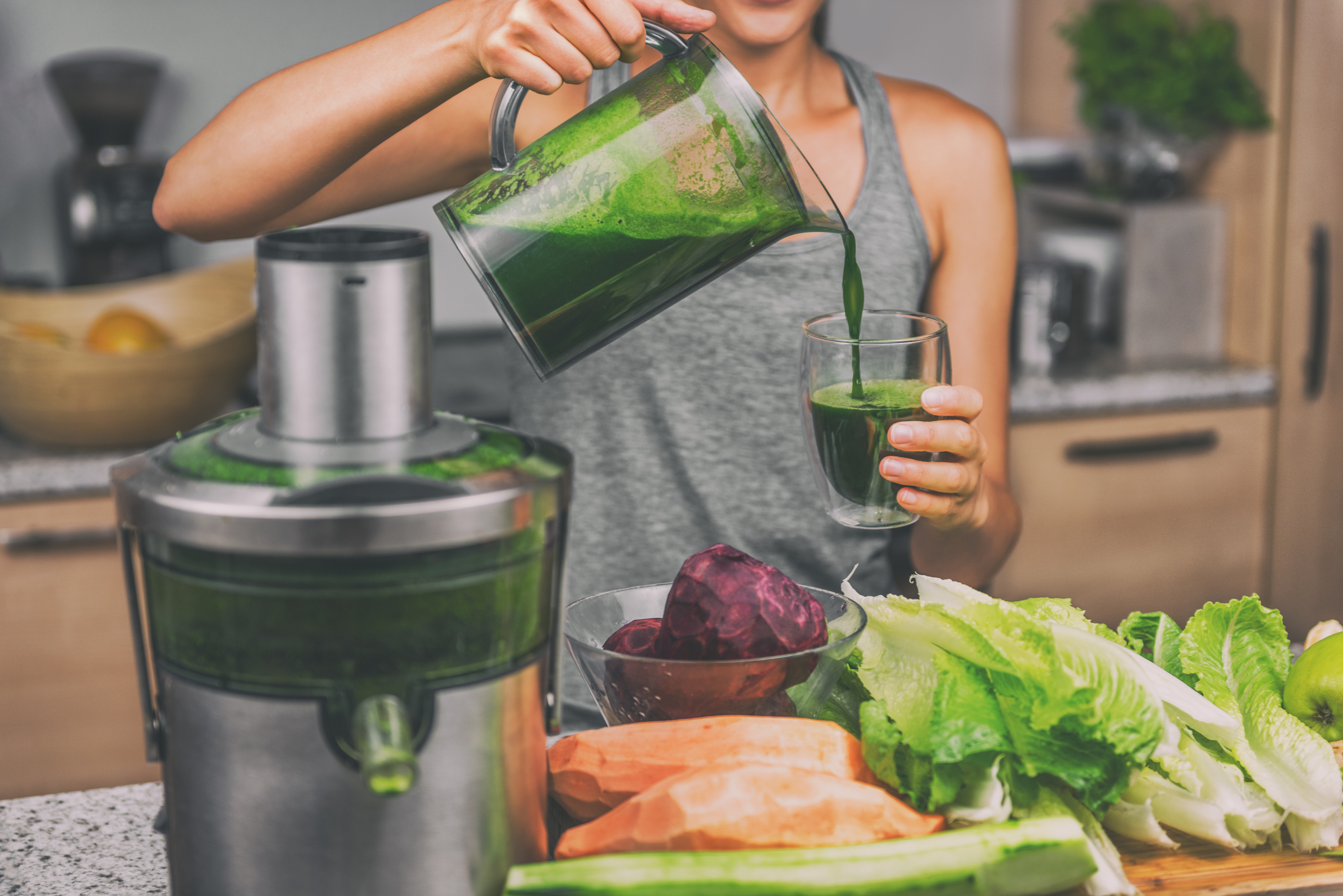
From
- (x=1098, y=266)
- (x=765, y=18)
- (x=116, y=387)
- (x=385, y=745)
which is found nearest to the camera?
(x=385, y=745)

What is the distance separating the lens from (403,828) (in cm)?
59

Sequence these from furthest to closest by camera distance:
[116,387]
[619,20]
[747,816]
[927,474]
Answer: [116,387] → [927,474] → [619,20] → [747,816]

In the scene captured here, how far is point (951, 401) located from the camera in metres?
0.85

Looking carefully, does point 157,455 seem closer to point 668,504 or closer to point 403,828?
point 403,828

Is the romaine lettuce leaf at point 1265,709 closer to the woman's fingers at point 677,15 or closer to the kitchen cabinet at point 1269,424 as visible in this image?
the woman's fingers at point 677,15

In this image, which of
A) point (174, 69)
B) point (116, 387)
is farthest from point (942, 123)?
point (174, 69)

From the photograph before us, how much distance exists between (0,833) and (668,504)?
0.75m

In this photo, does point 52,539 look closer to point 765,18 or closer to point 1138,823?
point 765,18

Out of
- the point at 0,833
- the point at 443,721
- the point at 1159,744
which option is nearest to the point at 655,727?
the point at 443,721

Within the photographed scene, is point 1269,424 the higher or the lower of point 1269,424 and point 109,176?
the lower

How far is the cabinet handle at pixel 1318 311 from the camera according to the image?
216 centimetres

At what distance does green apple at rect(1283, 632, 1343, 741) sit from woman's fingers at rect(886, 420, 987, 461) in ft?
0.88

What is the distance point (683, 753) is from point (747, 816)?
67 mm

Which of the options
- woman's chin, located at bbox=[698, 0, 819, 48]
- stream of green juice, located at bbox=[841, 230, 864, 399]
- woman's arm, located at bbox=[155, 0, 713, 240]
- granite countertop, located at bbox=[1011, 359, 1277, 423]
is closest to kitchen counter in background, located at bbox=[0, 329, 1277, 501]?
granite countertop, located at bbox=[1011, 359, 1277, 423]
